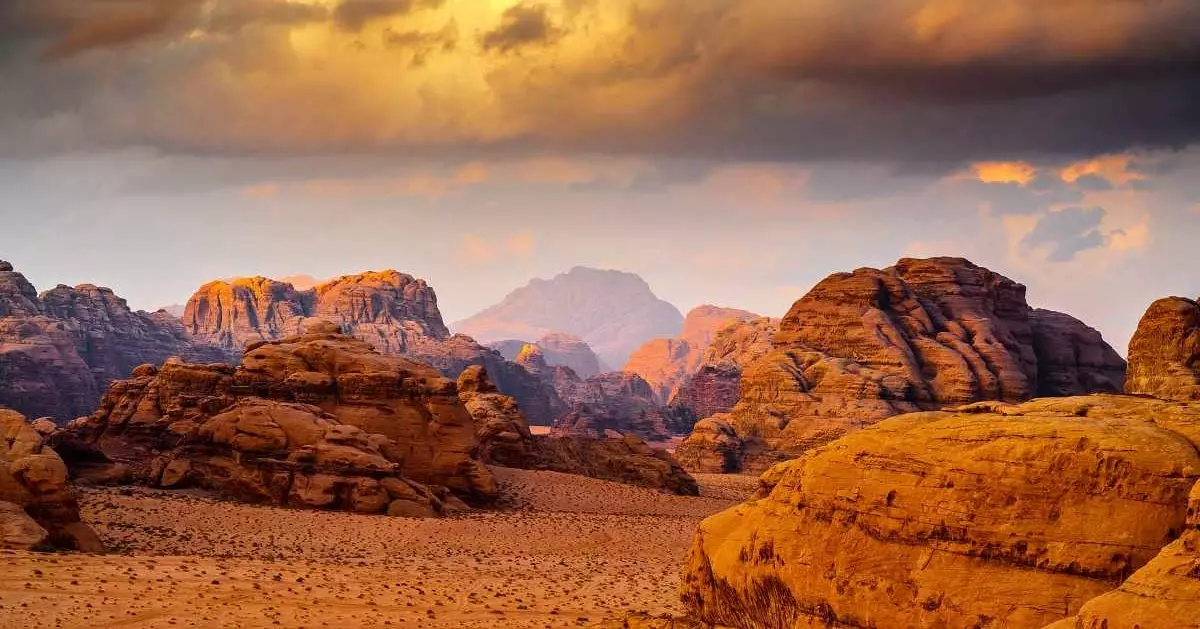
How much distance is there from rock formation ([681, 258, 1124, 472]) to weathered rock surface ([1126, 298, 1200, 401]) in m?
19.8

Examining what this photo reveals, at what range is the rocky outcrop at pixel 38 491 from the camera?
25.1 meters

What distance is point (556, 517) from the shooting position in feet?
143

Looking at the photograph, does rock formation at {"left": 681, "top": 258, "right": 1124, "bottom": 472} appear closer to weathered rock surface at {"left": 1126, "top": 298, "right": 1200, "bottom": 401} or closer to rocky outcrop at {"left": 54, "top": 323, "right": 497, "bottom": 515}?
weathered rock surface at {"left": 1126, "top": 298, "right": 1200, "bottom": 401}

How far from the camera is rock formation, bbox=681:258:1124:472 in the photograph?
7506 centimetres

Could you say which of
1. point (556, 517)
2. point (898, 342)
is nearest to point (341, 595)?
point (556, 517)

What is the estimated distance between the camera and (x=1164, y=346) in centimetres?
5197

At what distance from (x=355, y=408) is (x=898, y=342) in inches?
1722

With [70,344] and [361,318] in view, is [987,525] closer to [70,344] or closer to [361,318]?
[70,344]

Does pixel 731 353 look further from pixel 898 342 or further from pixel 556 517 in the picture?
pixel 556 517

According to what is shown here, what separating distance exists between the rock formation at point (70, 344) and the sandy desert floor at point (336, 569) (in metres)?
73.8

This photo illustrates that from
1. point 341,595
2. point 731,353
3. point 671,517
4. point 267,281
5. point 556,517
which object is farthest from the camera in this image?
point 267,281

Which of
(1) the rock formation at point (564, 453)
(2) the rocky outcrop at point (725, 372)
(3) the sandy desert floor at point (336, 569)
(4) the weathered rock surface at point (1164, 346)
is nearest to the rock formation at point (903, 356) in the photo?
(1) the rock formation at point (564, 453)

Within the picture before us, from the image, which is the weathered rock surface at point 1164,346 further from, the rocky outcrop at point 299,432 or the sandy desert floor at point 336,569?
the rocky outcrop at point 299,432

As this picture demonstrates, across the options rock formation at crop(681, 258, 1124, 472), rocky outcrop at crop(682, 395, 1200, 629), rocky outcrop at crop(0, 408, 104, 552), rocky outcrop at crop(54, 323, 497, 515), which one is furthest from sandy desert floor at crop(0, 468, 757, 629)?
rock formation at crop(681, 258, 1124, 472)
